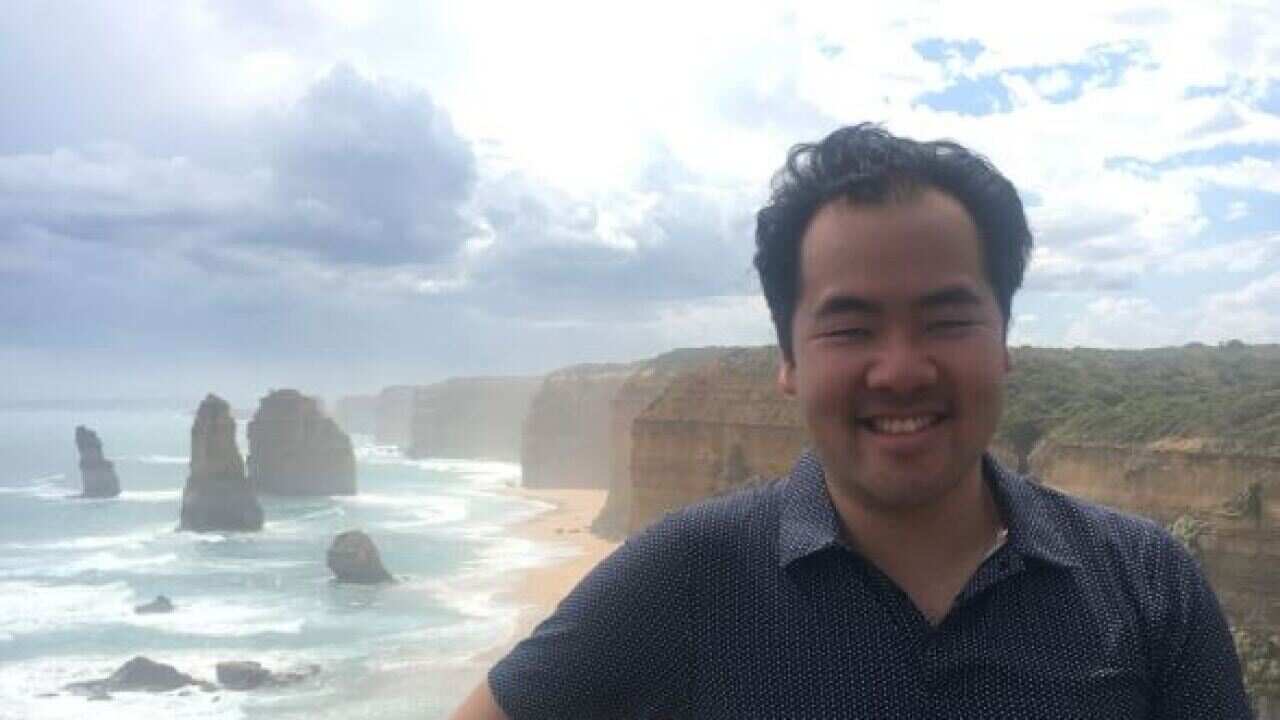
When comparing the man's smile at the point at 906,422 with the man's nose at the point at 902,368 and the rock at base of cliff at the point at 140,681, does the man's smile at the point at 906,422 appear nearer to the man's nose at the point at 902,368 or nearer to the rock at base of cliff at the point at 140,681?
the man's nose at the point at 902,368

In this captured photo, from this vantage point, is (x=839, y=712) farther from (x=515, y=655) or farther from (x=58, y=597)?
(x=58, y=597)

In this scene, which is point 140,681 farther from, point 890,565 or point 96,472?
point 96,472

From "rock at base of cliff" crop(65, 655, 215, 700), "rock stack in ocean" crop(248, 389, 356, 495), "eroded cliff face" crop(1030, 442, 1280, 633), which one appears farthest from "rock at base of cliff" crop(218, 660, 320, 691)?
"rock stack in ocean" crop(248, 389, 356, 495)

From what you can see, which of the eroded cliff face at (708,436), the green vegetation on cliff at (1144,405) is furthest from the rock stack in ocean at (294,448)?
the green vegetation on cliff at (1144,405)

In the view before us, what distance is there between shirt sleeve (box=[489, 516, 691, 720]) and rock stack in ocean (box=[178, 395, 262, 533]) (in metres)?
60.8

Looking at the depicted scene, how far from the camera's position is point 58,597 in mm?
45625

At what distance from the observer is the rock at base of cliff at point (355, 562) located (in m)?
45.5

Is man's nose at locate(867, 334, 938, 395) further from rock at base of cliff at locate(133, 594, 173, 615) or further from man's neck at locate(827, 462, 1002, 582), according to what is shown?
rock at base of cliff at locate(133, 594, 173, 615)

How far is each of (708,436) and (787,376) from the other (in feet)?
84.2

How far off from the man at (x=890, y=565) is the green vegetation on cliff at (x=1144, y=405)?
14.6 meters

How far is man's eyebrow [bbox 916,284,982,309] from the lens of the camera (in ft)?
5.62

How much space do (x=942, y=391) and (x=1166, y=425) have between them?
1901cm

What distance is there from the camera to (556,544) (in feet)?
176

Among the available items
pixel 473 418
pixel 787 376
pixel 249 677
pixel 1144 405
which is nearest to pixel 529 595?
pixel 249 677
